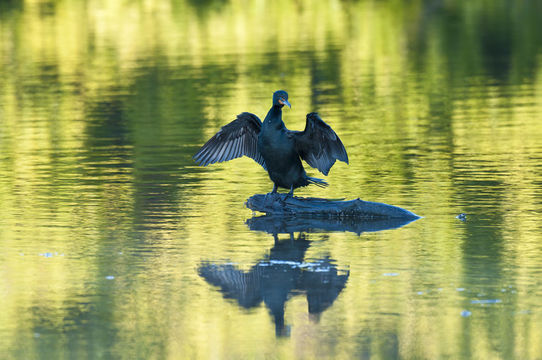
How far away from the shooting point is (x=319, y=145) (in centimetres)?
1264

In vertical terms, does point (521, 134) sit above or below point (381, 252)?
above

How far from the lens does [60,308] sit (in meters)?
9.20

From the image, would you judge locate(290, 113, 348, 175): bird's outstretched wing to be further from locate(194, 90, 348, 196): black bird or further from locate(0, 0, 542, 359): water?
locate(0, 0, 542, 359): water

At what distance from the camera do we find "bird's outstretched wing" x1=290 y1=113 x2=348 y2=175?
489 inches

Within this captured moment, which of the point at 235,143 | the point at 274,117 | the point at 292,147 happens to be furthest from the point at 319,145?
the point at 235,143

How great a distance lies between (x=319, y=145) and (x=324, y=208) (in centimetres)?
76

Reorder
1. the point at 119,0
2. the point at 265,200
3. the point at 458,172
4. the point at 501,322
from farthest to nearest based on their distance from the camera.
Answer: the point at 119,0
the point at 458,172
the point at 265,200
the point at 501,322

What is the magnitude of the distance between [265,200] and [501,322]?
16.2ft

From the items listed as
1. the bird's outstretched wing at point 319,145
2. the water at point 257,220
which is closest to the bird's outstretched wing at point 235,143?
the water at point 257,220

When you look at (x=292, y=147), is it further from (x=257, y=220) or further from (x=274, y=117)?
(x=257, y=220)

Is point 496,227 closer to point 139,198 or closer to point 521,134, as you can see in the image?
point 139,198

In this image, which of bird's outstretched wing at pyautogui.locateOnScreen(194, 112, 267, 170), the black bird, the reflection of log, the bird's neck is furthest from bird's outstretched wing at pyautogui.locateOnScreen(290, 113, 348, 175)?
bird's outstretched wing at pyautogui.locateOnScreen(194, 112, 267, 170)

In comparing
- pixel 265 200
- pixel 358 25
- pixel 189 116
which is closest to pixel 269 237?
pixel 265 200

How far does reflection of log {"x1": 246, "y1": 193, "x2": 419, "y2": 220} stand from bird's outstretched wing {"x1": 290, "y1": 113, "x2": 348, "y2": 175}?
46 centimetres
